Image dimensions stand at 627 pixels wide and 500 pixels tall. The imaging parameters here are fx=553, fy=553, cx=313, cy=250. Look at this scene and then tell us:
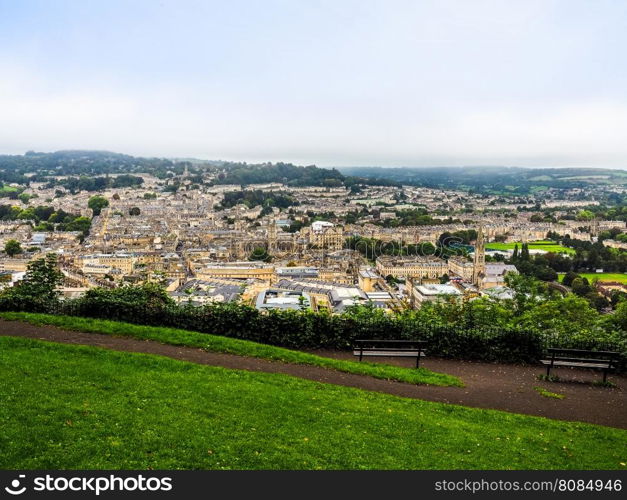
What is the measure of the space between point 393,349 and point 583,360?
3.20m

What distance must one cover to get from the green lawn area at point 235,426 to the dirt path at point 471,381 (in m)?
0.56

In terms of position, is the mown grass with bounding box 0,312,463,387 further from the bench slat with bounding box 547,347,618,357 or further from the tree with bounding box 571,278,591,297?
the tree with bounding box 571,278,591,297

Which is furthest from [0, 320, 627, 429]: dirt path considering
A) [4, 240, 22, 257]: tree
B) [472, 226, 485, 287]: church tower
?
[4, 240, 22, 257]: tree

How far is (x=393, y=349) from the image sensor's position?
9.97 metres

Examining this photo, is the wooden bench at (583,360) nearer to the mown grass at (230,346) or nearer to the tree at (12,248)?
the mown grass at (230,346)

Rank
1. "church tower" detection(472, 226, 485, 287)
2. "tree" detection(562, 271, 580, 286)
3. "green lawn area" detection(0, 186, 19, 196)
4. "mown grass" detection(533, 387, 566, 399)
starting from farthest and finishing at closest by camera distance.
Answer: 1. "green lawn area" detection(0, 186, 19, 196)
2. "tree" detection(562, 271, 580, 286)
3. "church tower" detection(472, 226, 485, 287)
4. "mown grass" detection(533, 387, 566, 399)

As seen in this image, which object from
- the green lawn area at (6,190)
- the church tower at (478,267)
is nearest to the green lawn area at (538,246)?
the church tower at (478,267)

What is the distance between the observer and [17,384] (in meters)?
6.66

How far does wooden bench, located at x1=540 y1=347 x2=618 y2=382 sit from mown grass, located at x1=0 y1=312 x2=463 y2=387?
179 centimetres

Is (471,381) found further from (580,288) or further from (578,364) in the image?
(580,288)

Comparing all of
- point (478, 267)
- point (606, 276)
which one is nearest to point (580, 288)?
point (478, 267)

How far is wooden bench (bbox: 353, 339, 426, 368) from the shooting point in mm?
9891
